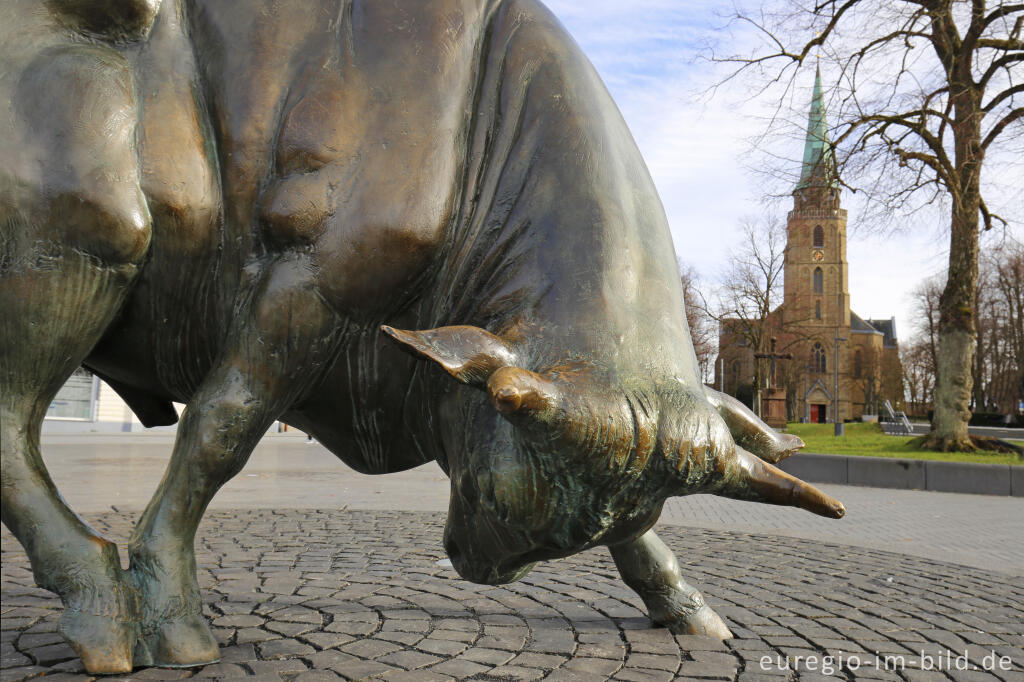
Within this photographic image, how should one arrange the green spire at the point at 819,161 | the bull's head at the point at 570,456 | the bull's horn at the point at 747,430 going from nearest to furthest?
A: the bull's head at the point at 570,456 < the bull's horn at the point at 747,430 < the green spire at the point at 819,161

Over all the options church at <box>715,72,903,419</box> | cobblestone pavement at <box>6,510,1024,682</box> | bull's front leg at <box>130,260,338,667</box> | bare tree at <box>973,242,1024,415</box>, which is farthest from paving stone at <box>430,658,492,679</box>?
bare tree at <box>973,242,1024,415</box>

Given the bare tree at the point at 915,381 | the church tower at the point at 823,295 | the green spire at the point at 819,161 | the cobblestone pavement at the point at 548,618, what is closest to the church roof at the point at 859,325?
the church tower at the point at 823,295

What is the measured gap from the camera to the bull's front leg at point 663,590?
3723 millimetres

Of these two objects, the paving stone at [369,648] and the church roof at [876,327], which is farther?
the church roof at [876,327]

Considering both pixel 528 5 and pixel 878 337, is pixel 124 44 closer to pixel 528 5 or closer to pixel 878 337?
pixel 528 5

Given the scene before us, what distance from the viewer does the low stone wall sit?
496 inches

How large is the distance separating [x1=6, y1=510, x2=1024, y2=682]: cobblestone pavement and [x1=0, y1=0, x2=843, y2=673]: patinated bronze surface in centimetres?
69

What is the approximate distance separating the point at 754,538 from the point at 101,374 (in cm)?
547

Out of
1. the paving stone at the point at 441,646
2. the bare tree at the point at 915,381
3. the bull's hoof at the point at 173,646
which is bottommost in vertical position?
the paving stone at the point at 441,646

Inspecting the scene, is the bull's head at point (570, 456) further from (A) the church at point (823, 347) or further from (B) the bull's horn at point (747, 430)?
(A) the church at point (823, 347)

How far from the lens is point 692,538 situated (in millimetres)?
6871

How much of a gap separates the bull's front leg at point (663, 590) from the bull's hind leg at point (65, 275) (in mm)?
2106

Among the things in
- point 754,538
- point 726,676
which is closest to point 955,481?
point 754,538

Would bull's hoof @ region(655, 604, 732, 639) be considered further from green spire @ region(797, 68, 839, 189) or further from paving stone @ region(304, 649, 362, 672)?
green spire @ region(797, 68, 839, 189)
